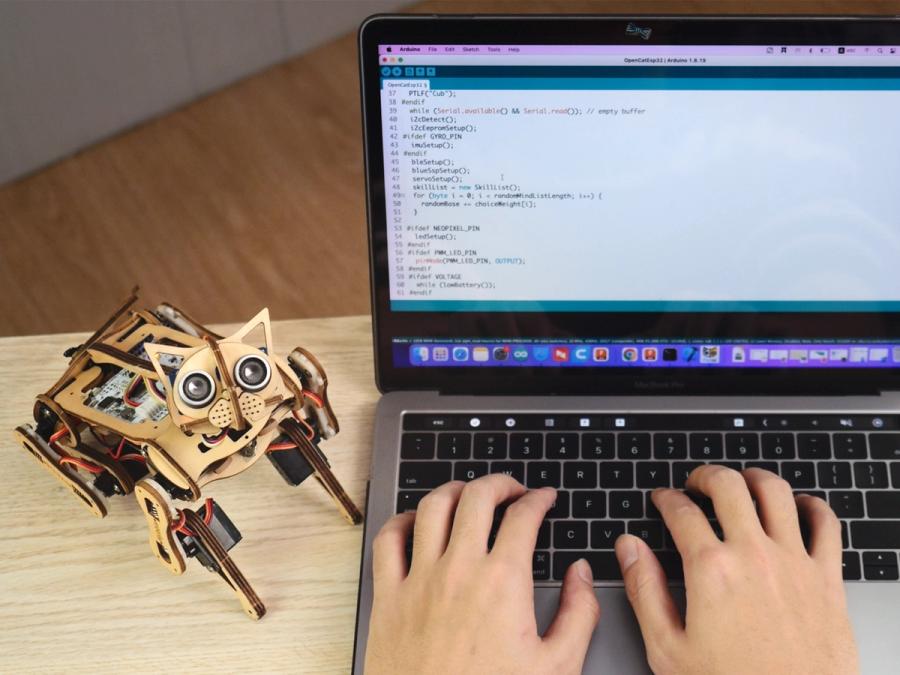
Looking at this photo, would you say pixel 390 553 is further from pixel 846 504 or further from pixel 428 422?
pixel 846 504

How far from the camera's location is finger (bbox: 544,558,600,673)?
65 cm

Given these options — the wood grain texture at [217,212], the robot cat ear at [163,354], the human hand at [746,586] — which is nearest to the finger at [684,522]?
the human hand at [746,586]

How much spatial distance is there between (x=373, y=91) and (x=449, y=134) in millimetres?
68

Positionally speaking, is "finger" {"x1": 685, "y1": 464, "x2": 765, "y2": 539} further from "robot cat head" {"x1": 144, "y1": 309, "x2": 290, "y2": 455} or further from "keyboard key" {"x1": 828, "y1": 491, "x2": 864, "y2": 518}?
"robot cat head" {"x1": 144, "y1": 309, "x2": 290, "y2": 455}

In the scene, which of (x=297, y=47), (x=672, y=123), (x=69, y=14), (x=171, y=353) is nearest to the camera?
(x=171, y=353)

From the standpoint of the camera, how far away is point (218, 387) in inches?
24.7

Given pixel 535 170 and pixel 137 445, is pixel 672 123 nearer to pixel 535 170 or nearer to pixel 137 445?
pixel 535 170

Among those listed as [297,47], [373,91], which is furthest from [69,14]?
[373,91]

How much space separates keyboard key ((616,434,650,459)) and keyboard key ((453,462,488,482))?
11cm

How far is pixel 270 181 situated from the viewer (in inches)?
80.8

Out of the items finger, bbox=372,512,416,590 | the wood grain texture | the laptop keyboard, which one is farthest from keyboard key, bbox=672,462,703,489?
the wood grain texture

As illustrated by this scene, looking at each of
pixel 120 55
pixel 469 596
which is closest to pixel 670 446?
pixel 469 596

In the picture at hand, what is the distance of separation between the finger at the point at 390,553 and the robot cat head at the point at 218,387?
135 mm

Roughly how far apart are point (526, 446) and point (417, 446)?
92mm
